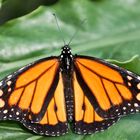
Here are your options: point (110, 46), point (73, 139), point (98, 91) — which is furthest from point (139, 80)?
point (110, 46)

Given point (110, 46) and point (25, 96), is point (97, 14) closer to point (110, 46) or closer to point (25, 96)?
point (110, 46)

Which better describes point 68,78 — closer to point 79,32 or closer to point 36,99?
point 36,99

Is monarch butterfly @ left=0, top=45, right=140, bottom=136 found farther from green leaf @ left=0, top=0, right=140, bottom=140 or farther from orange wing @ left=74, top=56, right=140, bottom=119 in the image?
green leaf @ left=0, top=0, right=140, bottom=140

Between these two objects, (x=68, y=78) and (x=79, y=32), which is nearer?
(x=68, y=78)

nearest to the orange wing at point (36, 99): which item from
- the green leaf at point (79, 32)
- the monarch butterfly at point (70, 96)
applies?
the monarch butterfly at point (70, 96)

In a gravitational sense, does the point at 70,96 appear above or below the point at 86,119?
above

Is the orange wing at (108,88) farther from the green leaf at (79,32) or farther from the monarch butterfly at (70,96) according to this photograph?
the green leaf at (79,32)

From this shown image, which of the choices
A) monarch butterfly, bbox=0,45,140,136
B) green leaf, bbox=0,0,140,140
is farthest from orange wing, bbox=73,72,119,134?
green leaf, bbox=0,0,140,140

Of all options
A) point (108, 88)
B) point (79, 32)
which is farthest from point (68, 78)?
point (79, 32)
